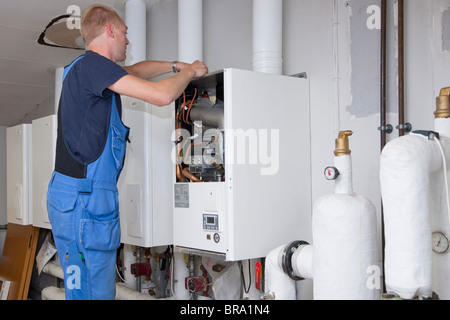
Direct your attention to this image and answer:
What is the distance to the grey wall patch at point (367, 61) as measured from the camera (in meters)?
1.96

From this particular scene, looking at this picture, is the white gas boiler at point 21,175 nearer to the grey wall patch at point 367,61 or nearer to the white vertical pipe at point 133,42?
the white vertical pipe at point 133,42

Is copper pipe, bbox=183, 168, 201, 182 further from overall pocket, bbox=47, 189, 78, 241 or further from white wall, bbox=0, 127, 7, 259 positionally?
white wall, bbox=0, 127, 7, 259

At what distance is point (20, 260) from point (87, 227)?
7.44 feet

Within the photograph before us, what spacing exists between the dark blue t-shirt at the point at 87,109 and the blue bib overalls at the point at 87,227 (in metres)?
0.05

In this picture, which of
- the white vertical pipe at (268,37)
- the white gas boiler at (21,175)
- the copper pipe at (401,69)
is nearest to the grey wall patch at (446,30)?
the copper pipe at (401,69)

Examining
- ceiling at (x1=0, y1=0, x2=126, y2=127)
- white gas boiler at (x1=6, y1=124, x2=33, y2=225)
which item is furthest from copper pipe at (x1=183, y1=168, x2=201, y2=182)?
white gas boiler at (x1=6, y1=124, x2=33, y2=225)

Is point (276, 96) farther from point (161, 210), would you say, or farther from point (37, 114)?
point (37, 114)

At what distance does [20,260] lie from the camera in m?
3.70

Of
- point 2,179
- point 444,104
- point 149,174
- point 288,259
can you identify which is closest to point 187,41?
point 149,174

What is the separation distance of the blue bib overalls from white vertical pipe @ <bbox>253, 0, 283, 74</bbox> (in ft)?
2.82

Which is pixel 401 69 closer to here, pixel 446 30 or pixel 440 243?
pixel 446 30

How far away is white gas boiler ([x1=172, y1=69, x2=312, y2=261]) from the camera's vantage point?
79.2 inches

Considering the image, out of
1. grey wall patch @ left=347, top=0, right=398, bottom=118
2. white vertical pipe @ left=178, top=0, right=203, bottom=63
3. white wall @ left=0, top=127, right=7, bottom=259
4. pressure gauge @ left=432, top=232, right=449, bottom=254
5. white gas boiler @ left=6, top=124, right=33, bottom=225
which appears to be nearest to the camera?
pressure gauge @ left=432, top=232, right=449, bottom=254

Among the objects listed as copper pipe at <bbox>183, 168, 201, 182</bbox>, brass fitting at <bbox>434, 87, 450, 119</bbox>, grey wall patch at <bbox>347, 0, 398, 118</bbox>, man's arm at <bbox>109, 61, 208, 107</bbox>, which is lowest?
copper pipe at <bbox>183, 168, 201, 182</bbox>
